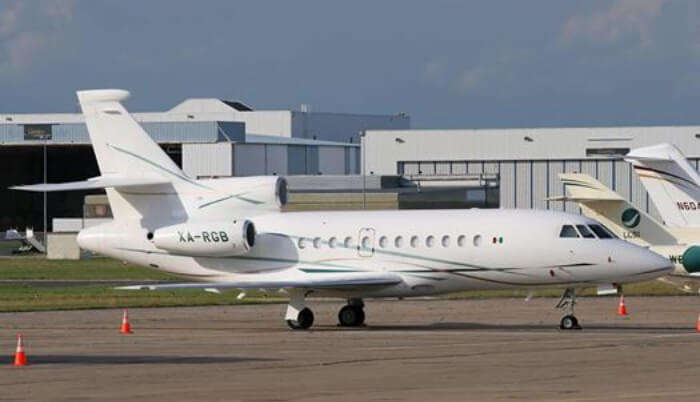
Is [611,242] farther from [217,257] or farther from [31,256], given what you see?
[31,256]

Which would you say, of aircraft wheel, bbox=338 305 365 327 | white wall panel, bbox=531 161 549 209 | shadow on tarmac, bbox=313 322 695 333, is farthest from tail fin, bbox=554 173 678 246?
white wall panel, bbox=531 161 549 209

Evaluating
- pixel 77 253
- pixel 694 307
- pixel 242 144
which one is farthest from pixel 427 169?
Result: pixel 694 307

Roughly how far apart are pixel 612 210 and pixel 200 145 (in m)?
53.9

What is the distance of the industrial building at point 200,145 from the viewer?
4077 inches

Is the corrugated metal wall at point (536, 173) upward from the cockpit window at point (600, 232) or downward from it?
upward

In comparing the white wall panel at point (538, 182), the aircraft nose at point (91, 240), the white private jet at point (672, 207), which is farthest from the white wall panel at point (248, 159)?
the aircraft nose at point (91, 240)

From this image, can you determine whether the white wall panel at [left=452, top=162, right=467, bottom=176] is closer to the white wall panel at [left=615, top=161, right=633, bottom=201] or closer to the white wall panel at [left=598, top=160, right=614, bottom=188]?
the white wall panel at [left=598, top=160, right=614, bottom=188]

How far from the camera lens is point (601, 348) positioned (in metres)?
30.6

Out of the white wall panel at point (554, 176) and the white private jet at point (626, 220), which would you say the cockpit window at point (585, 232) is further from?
the white wall panel at point (554, 176)

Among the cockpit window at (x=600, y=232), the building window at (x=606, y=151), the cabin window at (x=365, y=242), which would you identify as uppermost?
the building window at (x=606, y=151)

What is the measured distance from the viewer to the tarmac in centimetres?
2298

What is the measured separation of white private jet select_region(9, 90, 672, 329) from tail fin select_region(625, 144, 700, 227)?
1309cm

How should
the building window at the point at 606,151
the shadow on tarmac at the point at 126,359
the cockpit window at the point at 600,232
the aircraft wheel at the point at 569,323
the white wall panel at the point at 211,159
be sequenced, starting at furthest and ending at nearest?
1. the white wall panel at the point at 211,159
2. the building window at the point at 606,151
3. the cockpit window at the point at 600,232
4. the aircraft wheel at the point at 569,323
5. the shadow on tarmac at the point at 126,359

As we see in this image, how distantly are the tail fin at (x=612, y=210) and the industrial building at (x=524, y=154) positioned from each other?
40659mm
